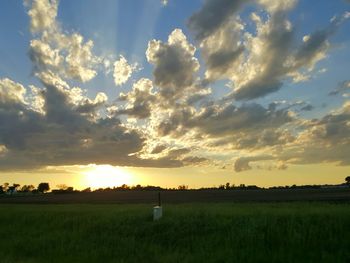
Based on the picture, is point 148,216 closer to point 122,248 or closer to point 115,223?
point 115,223

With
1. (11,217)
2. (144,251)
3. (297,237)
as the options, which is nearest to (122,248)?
(144,251)

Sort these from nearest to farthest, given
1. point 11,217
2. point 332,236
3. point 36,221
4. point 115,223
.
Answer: point 332,236 → point 115,223 → point 36,221 → point 11,217

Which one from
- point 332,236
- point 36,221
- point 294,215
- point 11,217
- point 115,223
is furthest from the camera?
point 11,217

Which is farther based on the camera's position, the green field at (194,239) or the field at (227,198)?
the field at (227,198)

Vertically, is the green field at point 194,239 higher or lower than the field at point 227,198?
lower

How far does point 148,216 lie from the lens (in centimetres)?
3797

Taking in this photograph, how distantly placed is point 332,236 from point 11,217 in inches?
1479

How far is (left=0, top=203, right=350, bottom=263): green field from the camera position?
24.3 metres

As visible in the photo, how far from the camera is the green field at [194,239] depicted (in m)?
24.3

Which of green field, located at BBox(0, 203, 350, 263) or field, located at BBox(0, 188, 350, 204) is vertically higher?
field, located at BBox(0, 188, 350, 204)

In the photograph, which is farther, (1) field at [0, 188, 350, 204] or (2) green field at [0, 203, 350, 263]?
(1) field at [0, 188, 350, 204]

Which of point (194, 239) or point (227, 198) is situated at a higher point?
point (227, 198)

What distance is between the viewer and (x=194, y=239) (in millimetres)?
29109

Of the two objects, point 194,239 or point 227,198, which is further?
point 227,198
